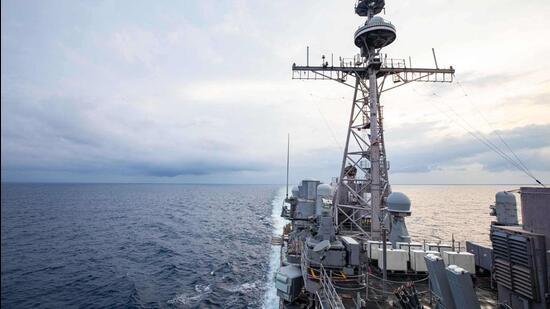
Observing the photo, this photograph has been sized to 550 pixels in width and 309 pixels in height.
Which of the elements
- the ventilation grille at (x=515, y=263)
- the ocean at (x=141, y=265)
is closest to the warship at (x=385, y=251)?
the ventilation grille at (x=515, y=263)

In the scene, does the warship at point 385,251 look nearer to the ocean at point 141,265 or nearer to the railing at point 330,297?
the railing at point 330,297

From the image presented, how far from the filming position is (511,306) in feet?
29.5

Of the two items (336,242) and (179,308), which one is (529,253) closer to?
(336,242)

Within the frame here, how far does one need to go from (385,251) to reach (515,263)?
601 cm

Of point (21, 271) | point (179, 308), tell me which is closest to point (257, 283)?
point (179, 308)

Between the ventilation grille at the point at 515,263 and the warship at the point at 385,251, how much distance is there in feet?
0.10

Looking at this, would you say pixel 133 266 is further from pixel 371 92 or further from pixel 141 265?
pixel 371 92

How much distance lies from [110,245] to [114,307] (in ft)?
79.0

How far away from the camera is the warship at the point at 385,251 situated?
27.3 ft

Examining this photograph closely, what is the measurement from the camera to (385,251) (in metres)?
14.1

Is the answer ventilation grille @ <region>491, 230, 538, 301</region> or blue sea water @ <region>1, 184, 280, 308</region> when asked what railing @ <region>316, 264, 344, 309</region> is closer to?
ventilation grille @ <region>491, 230, 538, 301</region>

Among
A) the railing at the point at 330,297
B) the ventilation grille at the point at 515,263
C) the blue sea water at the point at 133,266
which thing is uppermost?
the ventilation grille at the point at 515,263

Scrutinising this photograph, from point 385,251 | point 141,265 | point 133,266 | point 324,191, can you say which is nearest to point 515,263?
point 385,251

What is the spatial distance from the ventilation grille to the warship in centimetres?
3
